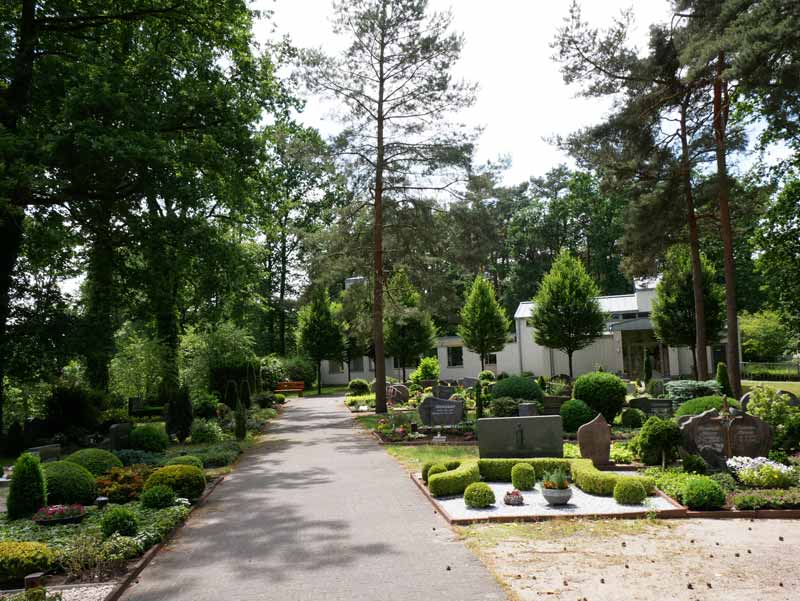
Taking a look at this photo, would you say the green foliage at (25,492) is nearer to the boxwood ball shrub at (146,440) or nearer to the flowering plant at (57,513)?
the flowering plant at (57,513)

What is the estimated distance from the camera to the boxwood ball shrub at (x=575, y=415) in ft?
58.1

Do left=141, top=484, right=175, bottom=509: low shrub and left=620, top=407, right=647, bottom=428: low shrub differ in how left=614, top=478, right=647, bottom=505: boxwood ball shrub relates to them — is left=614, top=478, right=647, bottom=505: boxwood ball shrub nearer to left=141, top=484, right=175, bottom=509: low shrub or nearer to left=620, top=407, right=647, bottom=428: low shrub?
left=141, top=484, right=175, bottom=509: low shrub

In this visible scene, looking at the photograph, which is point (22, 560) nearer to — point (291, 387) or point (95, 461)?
point (95, 461)

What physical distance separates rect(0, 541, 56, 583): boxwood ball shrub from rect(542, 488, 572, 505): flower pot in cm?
664

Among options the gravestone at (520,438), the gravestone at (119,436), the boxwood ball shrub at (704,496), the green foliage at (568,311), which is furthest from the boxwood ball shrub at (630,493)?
the green foliage at (568,311)

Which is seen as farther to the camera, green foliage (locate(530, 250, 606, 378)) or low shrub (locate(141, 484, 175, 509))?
green foliage (locate(530, 250, 606, 378))

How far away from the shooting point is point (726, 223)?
23.0 m

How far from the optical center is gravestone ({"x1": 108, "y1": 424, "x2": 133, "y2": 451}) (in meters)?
15.9

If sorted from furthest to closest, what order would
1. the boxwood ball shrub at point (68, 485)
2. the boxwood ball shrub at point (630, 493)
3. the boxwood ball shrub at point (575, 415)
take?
the boxwood ball shrub at point (575, 415), the boxwood ball shrub at point (68, 485), the boxwood ball shrub at point (630, 493)

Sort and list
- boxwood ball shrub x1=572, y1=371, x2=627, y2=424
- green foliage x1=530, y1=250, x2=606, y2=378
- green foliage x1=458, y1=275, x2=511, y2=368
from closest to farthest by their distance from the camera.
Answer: boxwood ball shrub x1=572, y1=371, x2=627, y2=424 → green foliage x1=530, y1=250, x2=606, y2=378 → green foliage x1=458, y1=275, x2=511, y2=368

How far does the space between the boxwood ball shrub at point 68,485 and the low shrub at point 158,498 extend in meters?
1.22

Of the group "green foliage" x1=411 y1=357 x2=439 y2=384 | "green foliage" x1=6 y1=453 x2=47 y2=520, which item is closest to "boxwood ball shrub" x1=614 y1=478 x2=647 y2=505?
"green foliage" x1=6 y1=453 x2=47 y2=520

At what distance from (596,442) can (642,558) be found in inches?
224

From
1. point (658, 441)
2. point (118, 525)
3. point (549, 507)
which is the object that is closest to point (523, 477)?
point (549, 507)
